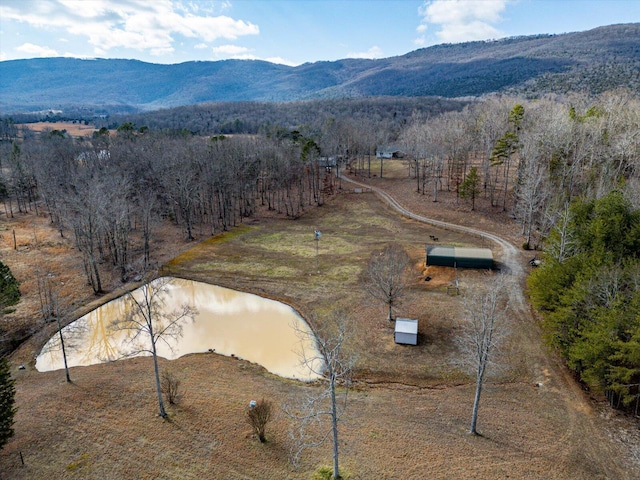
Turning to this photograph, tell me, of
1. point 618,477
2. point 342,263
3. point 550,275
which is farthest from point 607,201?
point 342,263

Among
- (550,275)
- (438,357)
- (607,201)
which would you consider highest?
(607,201)

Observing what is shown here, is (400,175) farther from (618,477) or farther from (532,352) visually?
(618,477)

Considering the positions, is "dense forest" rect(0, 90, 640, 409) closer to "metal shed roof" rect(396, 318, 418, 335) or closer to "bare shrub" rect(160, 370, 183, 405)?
"metal shed roof" rect(396, 318, 418, 335)

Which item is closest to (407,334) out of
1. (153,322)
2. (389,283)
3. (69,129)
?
(389,283)

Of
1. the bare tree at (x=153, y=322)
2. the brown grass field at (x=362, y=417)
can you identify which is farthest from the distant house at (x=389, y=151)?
→ the bare tree at (x=153, y=322)

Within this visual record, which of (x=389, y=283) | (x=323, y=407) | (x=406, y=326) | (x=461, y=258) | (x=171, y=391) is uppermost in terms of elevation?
(x=389, y=283)

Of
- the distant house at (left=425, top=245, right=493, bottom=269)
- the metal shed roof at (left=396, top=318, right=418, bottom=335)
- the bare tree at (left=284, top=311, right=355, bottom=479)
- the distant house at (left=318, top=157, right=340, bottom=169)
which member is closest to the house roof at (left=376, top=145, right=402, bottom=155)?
the distant house at (left=318, top=157, right=340, bottom=169)

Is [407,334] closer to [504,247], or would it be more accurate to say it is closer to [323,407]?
[323,407]
